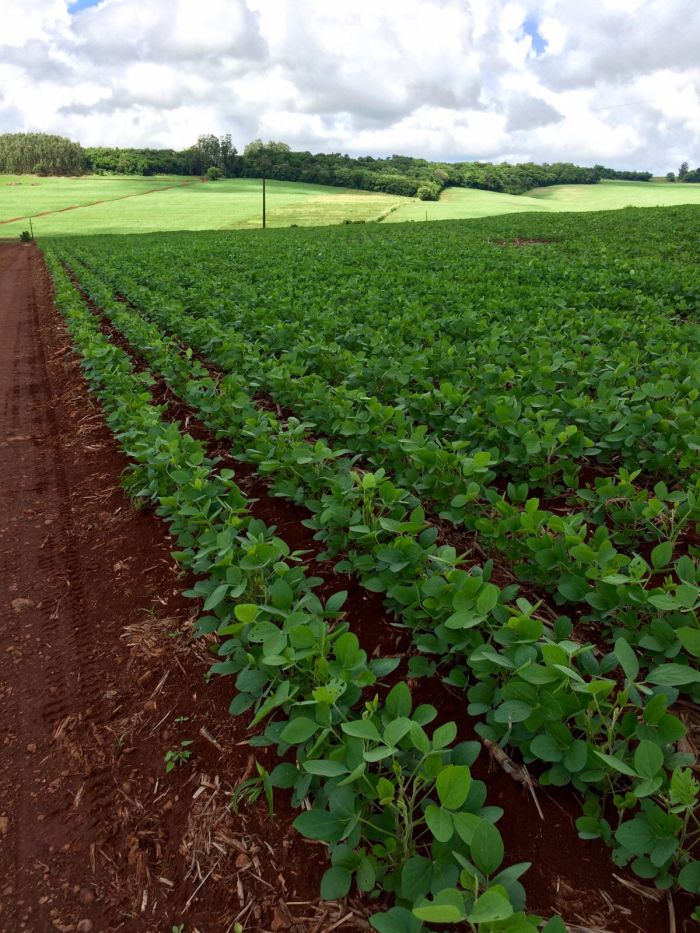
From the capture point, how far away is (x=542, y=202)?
63.3 m

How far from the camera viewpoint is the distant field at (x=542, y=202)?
50.8 meters

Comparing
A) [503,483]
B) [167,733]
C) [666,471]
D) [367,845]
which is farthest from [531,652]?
[666,471]

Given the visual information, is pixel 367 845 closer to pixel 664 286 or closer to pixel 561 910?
pixel 561 910

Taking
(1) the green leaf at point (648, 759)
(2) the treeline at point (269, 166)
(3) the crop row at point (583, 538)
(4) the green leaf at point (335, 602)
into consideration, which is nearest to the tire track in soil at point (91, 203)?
(2) the treeline at point (269, 166)

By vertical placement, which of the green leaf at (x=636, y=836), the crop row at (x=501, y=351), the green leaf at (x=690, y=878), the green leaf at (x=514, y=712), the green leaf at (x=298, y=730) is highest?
the crop row at (x=501, y=351)

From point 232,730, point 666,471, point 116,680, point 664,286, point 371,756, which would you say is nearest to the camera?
point 371,756

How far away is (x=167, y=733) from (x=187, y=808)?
0.41 meters

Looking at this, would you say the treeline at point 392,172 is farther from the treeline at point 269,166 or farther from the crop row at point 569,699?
the crop row at point 569,699

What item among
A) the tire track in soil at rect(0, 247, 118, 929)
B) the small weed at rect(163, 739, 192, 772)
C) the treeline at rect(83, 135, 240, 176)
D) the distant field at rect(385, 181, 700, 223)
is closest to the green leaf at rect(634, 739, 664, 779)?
the small weed at rect(163, 739, 192, 772)

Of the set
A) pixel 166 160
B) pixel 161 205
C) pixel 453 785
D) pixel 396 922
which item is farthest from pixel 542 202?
pixel 396 922

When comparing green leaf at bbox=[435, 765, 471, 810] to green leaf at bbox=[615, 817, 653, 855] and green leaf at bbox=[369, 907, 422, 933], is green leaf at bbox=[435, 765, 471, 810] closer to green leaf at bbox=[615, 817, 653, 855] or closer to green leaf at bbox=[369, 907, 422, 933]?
green leaf at bbox=[369, 907, 422, 933]

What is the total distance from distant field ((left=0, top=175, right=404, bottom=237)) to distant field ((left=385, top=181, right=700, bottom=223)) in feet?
13.2

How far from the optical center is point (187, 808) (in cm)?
219

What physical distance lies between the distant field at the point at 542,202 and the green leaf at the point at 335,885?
159ft
